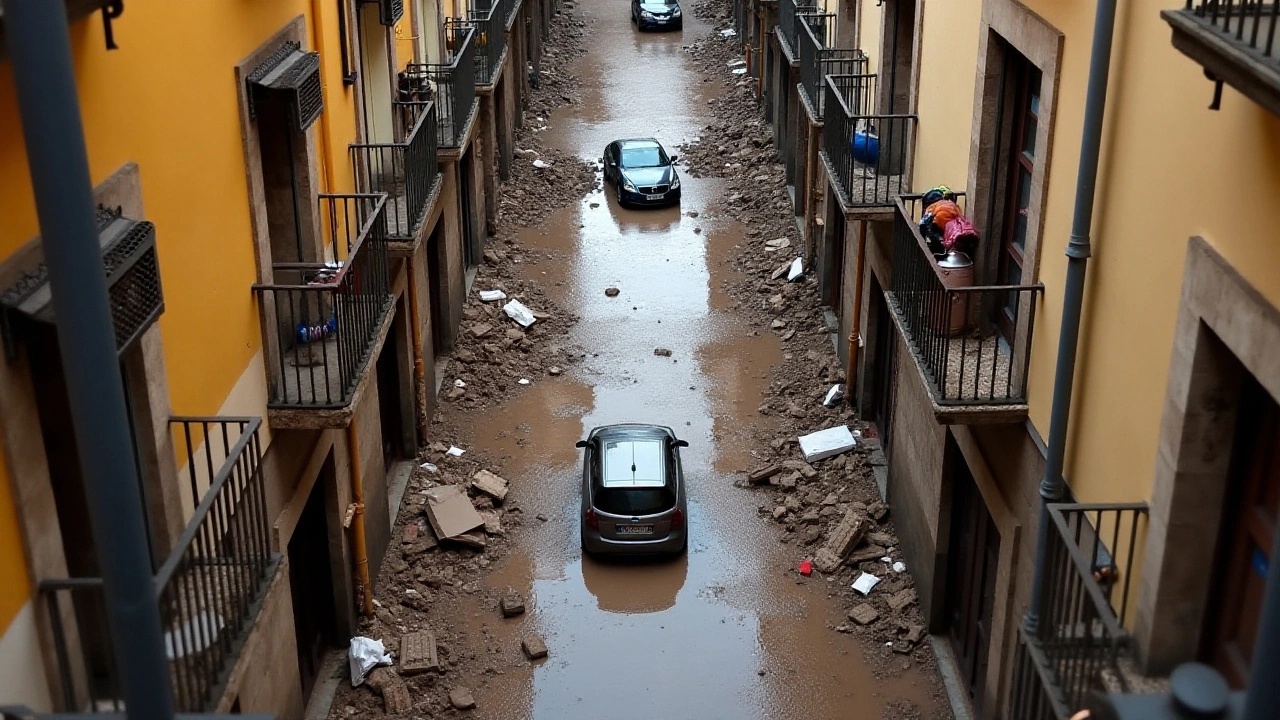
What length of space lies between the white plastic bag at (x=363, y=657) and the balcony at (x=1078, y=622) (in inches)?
288

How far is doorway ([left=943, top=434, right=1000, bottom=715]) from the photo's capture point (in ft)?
39.6

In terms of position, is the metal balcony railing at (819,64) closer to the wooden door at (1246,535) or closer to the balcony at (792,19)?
the balcony at (792,19)

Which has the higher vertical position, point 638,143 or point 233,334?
point 233,334

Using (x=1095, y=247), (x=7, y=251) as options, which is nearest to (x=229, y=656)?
(x=7, y=251)

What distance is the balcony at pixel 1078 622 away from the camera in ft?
22.9

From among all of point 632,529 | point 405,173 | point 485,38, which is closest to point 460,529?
point 632,529

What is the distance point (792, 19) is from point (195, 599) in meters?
19.5

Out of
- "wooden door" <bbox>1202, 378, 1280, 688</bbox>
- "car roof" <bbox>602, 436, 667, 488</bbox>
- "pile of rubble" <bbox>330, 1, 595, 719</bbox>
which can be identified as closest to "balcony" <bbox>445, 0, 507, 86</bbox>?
"pile of rubble" <bbox>330, 1, 595, 719</bbox>

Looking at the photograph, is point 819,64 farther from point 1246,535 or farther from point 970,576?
point 1246,535

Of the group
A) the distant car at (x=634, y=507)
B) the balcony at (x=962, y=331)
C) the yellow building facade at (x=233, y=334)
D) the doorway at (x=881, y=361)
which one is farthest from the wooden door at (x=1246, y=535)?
the doorway at (x=881, y=361)

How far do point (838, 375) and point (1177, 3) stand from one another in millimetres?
12494

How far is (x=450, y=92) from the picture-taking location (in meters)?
19.0

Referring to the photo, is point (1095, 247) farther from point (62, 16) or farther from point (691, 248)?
point (691, 248)

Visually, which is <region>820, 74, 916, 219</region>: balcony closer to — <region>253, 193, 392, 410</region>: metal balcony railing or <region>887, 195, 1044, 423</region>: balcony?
<region>887, 195, 1044, 423</region>: balcony
